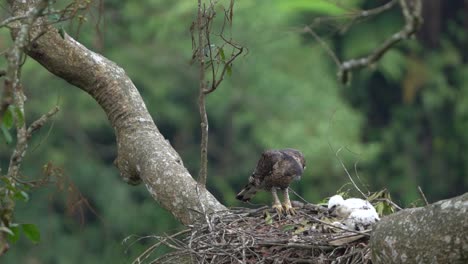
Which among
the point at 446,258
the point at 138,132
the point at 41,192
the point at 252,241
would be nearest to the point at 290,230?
the point at 252,241

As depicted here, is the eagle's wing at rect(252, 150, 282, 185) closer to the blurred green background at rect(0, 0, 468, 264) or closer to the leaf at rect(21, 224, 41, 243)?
the leaf at rect(21, 224, 41, 243)

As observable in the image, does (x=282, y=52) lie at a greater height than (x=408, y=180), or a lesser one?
greater

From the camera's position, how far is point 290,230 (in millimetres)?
6672

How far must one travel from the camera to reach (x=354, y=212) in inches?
257

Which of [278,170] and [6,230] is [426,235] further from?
[278,170]

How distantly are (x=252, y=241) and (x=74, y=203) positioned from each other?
3.64 ft

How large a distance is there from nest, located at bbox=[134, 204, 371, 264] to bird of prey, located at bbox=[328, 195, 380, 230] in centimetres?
7

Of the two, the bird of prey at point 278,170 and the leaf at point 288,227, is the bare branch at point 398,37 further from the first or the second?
the bird of prey at point 278,170

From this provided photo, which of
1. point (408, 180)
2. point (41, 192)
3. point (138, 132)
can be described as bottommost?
point (408, 180)

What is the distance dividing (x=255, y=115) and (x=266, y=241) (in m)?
16.9

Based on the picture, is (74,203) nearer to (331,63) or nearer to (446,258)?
(446,258)

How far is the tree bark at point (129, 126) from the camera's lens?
6.85 m

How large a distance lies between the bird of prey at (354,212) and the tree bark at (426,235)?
116 cm

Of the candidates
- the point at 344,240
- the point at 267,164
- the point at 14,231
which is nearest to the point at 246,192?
the point at 267,164
